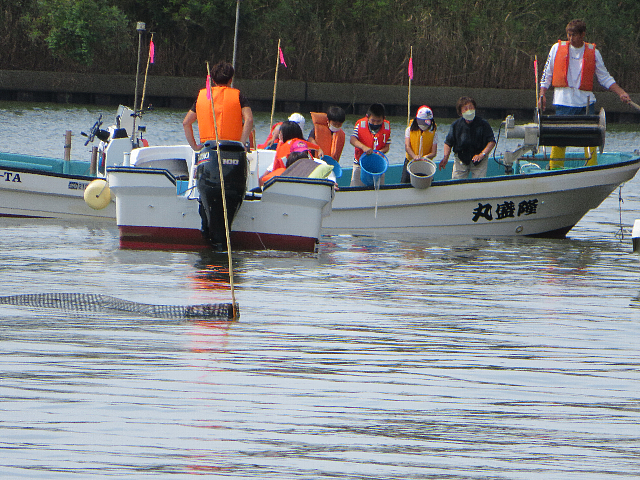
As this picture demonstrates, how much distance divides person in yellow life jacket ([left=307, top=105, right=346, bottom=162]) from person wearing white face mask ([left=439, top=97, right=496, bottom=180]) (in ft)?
3.65

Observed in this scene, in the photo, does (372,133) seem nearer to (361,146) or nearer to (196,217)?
(361,146)

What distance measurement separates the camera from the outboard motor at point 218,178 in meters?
10.1

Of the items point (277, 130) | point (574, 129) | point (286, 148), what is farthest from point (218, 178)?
point (574, 129)

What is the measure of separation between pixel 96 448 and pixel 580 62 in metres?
9.00

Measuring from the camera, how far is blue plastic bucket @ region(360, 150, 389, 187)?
500 inches

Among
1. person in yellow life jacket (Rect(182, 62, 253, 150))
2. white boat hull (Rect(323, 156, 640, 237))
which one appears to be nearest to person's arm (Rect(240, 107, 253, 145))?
person in yellow life jacket (Rect(182, 62, 253, 150))

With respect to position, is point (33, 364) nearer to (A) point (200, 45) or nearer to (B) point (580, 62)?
(B) point (580, 62)

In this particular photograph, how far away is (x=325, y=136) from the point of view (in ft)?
41.2

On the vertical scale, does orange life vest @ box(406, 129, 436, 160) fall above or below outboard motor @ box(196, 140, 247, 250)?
above

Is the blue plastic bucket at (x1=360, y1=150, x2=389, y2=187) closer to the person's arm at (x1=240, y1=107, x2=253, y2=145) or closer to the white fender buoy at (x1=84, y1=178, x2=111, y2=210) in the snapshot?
the white fender buoy at (x1=84, y1=178, x2=111, y2=210)

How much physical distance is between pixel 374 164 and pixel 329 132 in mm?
626

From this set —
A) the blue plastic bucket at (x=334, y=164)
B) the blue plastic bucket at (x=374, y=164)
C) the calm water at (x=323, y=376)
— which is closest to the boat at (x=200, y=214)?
the calm water at (x=323, y=376)

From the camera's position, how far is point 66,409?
4.60 m

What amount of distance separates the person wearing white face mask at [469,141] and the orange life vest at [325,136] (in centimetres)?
111
